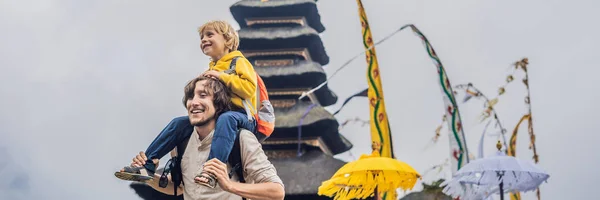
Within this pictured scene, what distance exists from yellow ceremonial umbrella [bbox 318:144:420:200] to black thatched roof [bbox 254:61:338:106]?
592 inches

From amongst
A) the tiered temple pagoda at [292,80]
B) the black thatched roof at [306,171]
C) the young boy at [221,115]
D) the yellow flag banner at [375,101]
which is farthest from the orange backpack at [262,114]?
the tiered temple pagoda at [292,80]

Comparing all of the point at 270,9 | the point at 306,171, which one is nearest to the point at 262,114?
the point at 306,171

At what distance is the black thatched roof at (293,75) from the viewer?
A: 3095 cm

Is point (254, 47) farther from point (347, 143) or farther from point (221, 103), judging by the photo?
point (221, 103)

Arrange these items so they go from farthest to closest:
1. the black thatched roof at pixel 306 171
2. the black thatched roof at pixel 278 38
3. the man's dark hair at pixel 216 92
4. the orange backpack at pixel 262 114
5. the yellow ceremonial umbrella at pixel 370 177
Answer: the black thatched roof at pixel 278 38 → the black thatched roof at pixel 306 171 → the yellow ceremonial umbrella at pixel 370 177 → the orange backpack at pixel 262 114 → the man's dark hair at pixel 216 92

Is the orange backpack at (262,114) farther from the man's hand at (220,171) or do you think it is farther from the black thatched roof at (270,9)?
the black thatched roof at (270,9)

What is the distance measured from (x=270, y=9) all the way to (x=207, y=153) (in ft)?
94.1

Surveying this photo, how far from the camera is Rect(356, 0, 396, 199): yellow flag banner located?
19406 mm

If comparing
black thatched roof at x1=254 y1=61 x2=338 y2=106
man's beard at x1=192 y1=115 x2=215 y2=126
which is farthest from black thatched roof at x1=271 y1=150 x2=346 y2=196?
man's beard at x1=192 y1=115 x2=215 y2=126

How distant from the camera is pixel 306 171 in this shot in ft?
92.4

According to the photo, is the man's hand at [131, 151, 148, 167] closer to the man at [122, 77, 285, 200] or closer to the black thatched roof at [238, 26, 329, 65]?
the man at [122, 77, 285, 200]

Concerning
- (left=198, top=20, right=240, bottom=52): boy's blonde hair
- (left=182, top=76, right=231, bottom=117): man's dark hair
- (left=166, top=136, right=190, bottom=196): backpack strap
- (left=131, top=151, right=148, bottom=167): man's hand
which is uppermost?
(left=198, top=20, right=240, bottom=52): boy's blonde hair

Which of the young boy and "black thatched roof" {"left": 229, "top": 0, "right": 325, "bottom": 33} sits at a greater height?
the young boy

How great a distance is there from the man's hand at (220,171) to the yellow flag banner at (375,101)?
1441 cm
